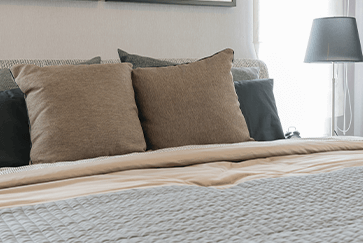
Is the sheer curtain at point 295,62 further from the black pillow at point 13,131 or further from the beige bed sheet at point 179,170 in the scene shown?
the black pillow at point 13,131

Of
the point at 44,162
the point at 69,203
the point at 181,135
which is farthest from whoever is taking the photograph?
the point at 181,135

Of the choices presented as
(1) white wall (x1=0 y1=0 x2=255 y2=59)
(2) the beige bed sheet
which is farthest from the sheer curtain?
(2) the beige bed sheet

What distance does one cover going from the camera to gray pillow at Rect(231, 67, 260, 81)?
2.20m

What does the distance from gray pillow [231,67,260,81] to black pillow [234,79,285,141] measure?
96 mm

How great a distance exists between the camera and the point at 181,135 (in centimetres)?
171

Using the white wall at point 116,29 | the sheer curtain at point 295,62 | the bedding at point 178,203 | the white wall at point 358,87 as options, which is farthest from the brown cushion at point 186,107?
the white wall at point 358,87

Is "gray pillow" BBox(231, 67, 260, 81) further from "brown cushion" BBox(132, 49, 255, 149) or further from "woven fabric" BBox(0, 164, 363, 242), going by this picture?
"woven fabric" BBox(0, 164, 363, 242)

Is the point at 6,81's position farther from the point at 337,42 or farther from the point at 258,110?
the point at 337,42

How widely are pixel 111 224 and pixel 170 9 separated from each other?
7.01 ft

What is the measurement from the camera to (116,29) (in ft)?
8.07

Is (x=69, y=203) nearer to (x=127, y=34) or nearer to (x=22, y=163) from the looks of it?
(x=22, y=163)

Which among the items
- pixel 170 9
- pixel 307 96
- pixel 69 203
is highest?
pixel 170 9

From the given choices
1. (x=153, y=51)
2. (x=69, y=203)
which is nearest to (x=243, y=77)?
(x=153, y=51)

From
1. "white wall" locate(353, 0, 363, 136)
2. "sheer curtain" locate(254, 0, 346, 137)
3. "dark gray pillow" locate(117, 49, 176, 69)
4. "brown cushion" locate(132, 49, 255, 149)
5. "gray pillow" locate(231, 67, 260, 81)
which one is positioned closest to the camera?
"brown cushion" locate(132, 49, 255, 149)
